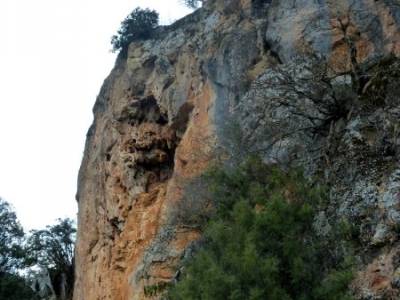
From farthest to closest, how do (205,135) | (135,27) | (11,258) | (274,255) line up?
1. (11,258)
2. (135,27)
3. (205,135)
4. (274,255)

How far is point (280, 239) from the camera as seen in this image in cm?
1016

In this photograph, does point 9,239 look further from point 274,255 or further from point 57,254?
point 274,255

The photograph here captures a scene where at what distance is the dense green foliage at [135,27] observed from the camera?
94.1 feet

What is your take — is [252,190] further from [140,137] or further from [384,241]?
[140,137]

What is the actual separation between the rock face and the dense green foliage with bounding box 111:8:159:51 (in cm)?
113

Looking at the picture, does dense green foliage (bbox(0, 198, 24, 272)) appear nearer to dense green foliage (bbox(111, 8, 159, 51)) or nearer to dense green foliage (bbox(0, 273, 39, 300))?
dense green foliage (bbox(0, 273, 39, 300))

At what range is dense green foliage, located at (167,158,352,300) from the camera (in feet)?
30.6

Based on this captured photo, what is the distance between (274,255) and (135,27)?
2081 cm

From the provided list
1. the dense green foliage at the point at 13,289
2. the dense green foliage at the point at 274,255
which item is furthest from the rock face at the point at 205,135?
the dense green foliage at the point at 13,289

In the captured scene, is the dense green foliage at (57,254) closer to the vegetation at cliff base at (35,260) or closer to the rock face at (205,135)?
the vegetation at cliff base at (35,260)

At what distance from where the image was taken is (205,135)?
18688 mm

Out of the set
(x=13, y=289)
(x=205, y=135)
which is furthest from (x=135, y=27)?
(x=13, y=289)

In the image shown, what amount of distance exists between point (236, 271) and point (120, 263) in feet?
46.5

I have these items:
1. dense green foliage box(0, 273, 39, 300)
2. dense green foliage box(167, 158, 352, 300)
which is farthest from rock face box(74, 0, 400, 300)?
dense green foliage box(0, 273, 39, 300)
